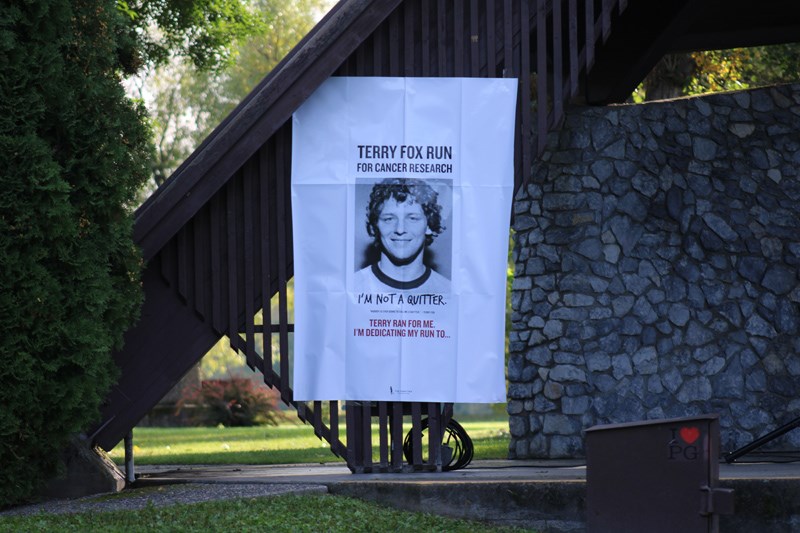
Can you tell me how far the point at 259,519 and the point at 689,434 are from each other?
2867 mm

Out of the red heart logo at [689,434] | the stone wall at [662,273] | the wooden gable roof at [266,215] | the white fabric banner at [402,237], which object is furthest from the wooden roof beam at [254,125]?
the red heart logo at [689,434]

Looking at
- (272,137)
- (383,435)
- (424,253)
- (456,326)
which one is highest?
(272,137)

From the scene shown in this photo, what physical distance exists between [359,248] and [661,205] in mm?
4527

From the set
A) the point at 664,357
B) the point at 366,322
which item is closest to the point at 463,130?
the point at 366,322

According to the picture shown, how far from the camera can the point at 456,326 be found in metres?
9.44

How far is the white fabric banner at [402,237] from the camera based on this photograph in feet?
31.0

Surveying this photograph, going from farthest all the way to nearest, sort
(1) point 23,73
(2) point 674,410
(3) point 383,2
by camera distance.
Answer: (2) point 674,410 → (3) point 383,2 → (1) point 23,73

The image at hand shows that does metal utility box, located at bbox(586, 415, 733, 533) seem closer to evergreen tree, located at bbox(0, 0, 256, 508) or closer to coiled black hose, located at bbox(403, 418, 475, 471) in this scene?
coiled black hose, located at bbox(403, 418, 475, 471)

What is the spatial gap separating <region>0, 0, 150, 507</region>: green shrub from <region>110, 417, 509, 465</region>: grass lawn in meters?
4.15

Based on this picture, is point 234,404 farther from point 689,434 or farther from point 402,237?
point 689,434

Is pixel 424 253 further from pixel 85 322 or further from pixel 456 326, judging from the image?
pixel 85 322

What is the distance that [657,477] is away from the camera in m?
6.33

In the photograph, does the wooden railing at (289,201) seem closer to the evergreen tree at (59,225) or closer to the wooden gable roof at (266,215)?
the wooden gable roof at (266,215)

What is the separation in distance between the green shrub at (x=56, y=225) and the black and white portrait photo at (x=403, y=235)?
6.17 feet
